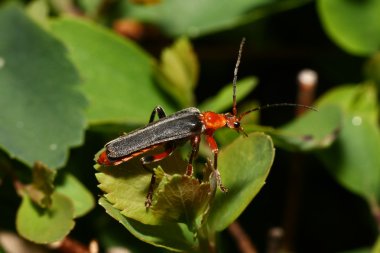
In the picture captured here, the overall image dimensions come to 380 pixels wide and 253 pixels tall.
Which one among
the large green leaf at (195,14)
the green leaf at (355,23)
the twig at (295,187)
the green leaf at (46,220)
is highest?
the green leaf at (46,220)

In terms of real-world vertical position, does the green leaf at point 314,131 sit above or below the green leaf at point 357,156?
above

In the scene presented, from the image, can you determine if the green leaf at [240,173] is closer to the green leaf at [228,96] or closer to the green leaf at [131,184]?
the green leaf at [131,184]

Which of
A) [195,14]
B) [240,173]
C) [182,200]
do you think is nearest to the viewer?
[182,200]

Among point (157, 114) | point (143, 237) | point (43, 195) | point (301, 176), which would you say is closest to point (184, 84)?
point (157, 114)

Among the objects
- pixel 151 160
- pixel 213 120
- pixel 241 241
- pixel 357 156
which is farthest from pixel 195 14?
pixel 151 160

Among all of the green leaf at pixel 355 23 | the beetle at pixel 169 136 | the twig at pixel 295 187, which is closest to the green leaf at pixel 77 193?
the beetle at pixel 169 136

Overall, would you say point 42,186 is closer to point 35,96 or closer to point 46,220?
point 46,220

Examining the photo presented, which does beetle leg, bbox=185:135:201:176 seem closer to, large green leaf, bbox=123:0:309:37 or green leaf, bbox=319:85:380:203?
green leaf, bbox=319:85:380:203
